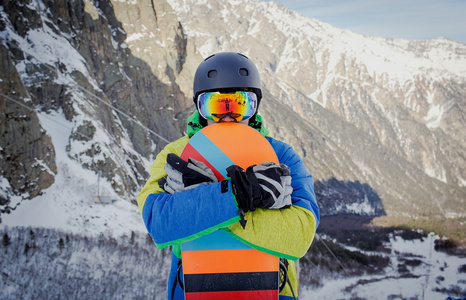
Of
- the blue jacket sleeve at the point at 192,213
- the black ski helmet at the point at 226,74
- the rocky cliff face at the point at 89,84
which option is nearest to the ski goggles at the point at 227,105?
the black ski helmet at the point at 226,74

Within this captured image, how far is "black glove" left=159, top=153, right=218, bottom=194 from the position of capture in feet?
6.40

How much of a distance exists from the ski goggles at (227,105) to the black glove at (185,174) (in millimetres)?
676

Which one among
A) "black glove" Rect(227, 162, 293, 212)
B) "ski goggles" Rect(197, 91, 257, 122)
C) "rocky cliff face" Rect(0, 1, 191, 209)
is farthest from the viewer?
"rocky cliff face" Rect(0, 1, 191, 209)

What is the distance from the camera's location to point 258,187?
5.88ft

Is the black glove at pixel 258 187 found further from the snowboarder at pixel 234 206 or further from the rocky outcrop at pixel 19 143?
the rocky outcrop at pixel 19 143

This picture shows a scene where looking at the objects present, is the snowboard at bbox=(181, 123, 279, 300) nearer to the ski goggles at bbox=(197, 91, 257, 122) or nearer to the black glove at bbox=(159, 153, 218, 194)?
the black glove at bbox=(159, 153, 218, 194)

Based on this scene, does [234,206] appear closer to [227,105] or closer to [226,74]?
[227,105]

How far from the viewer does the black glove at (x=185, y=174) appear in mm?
1949

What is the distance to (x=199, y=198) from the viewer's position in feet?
6.03

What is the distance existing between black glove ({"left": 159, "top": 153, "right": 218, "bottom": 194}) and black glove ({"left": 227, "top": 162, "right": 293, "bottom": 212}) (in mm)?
189

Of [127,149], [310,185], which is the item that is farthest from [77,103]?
[310,185]

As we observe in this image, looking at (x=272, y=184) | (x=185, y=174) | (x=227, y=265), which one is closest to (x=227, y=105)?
(x=185, y=174)

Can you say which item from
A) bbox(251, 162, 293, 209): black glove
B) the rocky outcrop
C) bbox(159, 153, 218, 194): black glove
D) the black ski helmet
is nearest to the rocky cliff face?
the rocky outcrop

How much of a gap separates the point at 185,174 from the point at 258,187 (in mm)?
489
